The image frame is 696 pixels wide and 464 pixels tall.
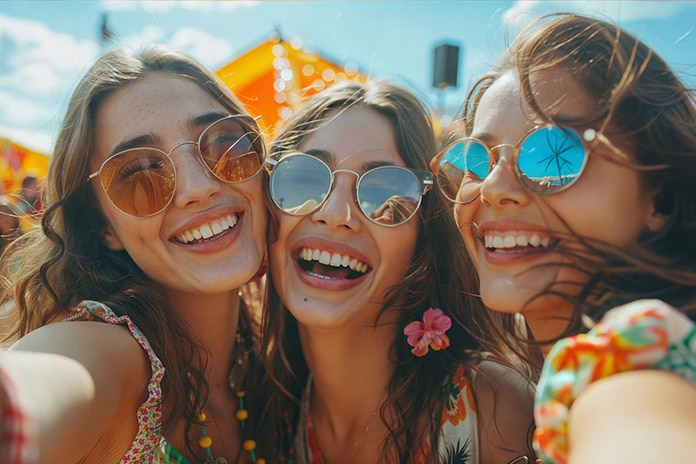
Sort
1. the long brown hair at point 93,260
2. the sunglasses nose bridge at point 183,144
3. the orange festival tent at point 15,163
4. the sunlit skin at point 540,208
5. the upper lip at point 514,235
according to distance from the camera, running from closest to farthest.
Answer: the sunlit skin at point 540,208, the upper lip at point 514,235, the long brown hair at point 93,260, the sunglasses nose bridge at point 183,144, the orange festival tent at point 15,163

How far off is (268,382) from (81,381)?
4.33 ft

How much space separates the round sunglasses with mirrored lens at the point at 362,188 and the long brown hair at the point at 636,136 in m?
0.73

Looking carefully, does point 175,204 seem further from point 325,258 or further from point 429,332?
point 429,332

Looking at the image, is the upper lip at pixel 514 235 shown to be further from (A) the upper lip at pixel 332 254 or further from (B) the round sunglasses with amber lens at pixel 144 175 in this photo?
(B) the round sunglasses with amber lens at pixel 144 175

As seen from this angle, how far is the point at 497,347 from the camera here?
2373 millimetres

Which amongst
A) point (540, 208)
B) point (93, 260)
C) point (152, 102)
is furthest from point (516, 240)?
point (93, 260)

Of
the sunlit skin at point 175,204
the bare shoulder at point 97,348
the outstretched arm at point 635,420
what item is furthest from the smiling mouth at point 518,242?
the bare shoulder at point 97,348

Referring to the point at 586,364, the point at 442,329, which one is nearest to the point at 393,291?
the point at 442,329

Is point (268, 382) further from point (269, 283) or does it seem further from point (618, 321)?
point (618, 321)

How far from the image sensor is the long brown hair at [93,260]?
200cm

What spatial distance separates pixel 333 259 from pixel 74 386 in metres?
1.15

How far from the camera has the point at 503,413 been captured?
212 cm

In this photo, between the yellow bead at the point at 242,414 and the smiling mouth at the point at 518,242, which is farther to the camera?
the yellow bead at the point at 242,414

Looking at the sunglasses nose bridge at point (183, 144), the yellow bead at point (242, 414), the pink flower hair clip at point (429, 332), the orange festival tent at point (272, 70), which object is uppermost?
the orange festival tent at point (272, 70)
